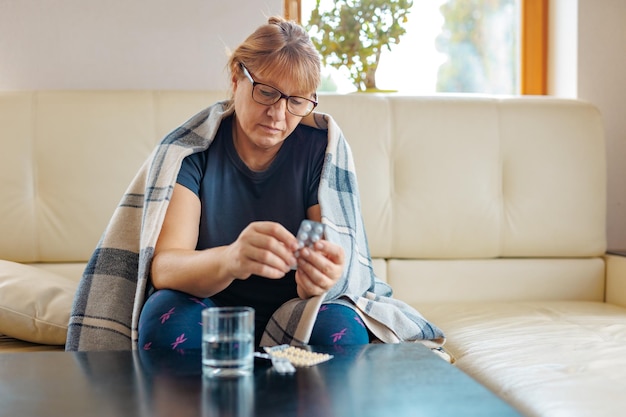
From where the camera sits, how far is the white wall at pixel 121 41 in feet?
7.82

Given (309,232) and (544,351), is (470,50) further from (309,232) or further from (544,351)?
(309,232)

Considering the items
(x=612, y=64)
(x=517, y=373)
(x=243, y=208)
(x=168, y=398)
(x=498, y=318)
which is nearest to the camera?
(x=168, y=398)

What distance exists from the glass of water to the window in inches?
73.5

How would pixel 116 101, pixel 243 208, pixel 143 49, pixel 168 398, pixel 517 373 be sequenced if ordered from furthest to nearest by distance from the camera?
1. pixel 143 49
2. pixel 116 101
3. pixel 243 208
4. pixel 517 373
5. pixel 168 398

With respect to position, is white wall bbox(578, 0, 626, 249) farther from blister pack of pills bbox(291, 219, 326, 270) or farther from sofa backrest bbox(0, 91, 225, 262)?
blister pack of pills bbox(291, 219, 326, 270)

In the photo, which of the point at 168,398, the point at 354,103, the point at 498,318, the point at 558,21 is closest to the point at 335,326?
the point at 168,398

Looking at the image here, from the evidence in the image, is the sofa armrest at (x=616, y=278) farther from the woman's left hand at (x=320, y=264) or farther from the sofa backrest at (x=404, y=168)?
the woman's left hand at (x=320, y=264)

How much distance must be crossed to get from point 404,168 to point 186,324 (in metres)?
1.03

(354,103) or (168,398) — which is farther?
(354,103)

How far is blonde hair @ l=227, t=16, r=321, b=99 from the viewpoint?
1604 millimetres

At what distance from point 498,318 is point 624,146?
1.04 meters

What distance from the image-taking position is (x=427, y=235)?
7.38 ft

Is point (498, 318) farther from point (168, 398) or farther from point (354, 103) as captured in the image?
point (168, 398)

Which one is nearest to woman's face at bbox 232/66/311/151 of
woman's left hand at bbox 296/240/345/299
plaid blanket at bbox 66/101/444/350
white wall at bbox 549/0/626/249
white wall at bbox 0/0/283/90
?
plaid blanket at bbox 66/101/444/350
